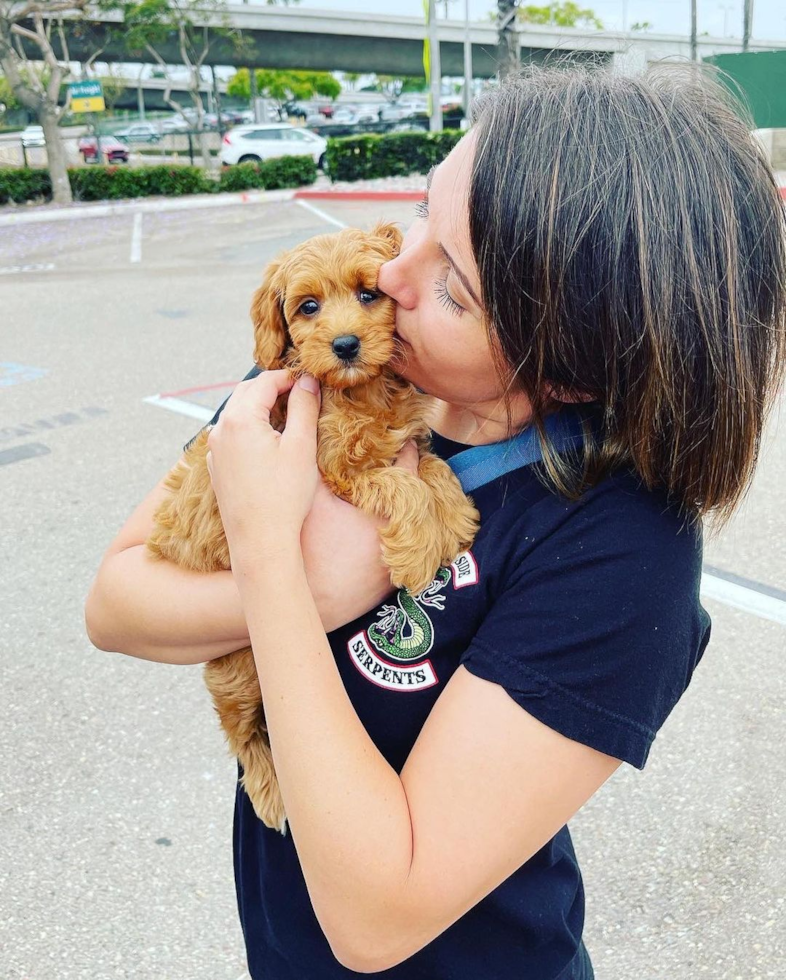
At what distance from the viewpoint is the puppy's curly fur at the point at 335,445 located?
1.69 m

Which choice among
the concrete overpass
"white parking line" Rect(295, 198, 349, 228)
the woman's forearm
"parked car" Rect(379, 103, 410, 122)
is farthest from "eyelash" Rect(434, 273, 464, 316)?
"parked car" Rect(379, 103, 410, 122)

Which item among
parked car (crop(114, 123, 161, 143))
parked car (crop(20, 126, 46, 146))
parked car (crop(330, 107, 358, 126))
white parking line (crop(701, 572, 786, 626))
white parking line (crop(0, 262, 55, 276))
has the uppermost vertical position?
white parking line (crop(701, 572, 786, 626))

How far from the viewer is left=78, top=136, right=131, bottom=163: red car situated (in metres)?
40.4

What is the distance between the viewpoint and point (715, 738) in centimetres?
343

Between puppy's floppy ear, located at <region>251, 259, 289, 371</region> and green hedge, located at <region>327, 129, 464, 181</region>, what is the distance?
2621 centimetres

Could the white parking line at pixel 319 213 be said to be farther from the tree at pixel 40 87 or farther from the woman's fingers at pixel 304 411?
the woman's fingers at pixel 304 411

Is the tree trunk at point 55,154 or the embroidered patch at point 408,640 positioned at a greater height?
the embroidered patch at point 408,640

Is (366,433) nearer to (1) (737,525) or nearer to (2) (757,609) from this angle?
(2) (757,609)

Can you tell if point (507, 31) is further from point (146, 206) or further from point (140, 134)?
point (140, 134)

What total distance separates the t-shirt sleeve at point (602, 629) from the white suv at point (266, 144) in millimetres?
34247

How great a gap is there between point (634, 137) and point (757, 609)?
11.1 feet

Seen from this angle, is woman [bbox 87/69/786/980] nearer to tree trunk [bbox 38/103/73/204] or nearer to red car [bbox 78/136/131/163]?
tree trunk [bbox 38/103/73/204]

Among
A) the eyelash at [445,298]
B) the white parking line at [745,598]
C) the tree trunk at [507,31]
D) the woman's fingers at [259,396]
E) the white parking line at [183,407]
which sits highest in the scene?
the tree trunk at [507,31]

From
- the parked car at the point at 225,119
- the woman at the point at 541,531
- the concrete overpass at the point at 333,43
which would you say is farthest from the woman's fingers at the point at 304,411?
the parked car at the point at 225,119
